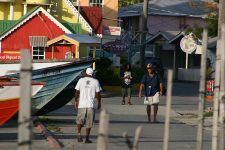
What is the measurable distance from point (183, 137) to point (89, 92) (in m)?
3.53

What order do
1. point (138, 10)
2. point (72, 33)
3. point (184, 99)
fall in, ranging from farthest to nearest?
1. point (138, 10)
2. point (72, 33)
3. point (184, 99)

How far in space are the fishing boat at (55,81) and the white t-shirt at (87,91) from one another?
3959mm

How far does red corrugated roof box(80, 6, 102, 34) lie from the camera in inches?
1774

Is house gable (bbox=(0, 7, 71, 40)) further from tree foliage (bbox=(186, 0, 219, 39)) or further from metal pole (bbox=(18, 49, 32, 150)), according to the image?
metal pole (bbox=(18, 49, 32, 150))

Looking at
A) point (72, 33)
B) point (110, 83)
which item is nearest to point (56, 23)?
point (72, 33)

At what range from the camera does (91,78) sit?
1734 centimetres

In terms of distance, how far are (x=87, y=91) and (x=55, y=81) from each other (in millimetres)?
4504

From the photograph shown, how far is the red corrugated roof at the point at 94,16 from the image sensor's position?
4506cm


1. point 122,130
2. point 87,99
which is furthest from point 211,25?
point 87,99

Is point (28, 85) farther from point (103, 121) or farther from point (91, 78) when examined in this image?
point (91, 78)

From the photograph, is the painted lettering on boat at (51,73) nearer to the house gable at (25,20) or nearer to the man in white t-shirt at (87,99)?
the man in white t-shirt at (87,99)

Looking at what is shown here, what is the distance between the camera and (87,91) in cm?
1705

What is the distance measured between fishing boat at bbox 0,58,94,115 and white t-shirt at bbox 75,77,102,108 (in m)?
3.96

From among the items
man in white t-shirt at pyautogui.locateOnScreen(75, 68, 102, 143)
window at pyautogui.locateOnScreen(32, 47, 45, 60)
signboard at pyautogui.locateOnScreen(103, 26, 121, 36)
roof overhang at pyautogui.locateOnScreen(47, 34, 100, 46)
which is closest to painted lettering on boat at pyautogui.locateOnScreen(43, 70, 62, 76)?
man in white t-shirt at pyautogui.locateOnScreen(75, 68, 102, 143)
